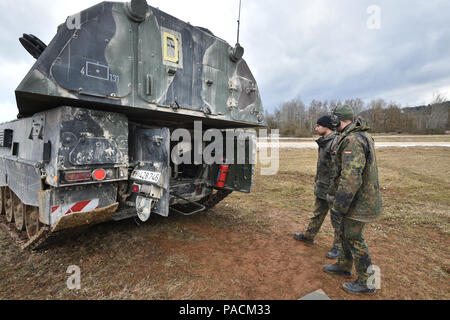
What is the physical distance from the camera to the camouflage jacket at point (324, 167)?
3.50 m

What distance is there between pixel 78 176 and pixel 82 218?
1.64 ft

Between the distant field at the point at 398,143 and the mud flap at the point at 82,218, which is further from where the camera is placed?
the distant field at the point at 398,143

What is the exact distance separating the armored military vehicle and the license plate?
0.01 metres

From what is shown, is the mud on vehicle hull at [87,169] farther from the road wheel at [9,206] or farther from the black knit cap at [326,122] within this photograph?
the black knit cap at [326,122]

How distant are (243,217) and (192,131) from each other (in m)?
2.17

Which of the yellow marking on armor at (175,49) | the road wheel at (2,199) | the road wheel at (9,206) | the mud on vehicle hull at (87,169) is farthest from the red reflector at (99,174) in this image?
the road wheel at (2,199)

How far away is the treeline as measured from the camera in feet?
140

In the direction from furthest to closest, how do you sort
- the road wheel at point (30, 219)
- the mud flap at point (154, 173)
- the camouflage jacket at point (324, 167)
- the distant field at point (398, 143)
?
1. the distant field at point (398, 143)
2. the road wheel at point (30, 219)
3. the camouflage jacket at point (324, 167)
4. the mud flap at point (154, 173)

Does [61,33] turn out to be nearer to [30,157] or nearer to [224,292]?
[30,157]

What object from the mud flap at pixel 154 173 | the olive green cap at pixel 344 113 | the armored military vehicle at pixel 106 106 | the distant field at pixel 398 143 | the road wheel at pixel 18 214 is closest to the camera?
the armored military vehicle at pixel 106 106

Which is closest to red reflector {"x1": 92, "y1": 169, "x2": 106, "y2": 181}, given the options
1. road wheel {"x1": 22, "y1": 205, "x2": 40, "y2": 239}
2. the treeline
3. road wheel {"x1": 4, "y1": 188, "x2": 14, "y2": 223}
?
road wheel {"x1": 22, "y1": 205, "x2": 40, "y2": 239}

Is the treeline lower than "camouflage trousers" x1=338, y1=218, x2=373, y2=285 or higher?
higher

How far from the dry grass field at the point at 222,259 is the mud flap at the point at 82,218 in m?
0.66

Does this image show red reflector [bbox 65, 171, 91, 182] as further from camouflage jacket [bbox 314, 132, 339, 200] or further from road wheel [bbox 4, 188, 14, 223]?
road wheel [bbox 4, 188, 14, 223]
